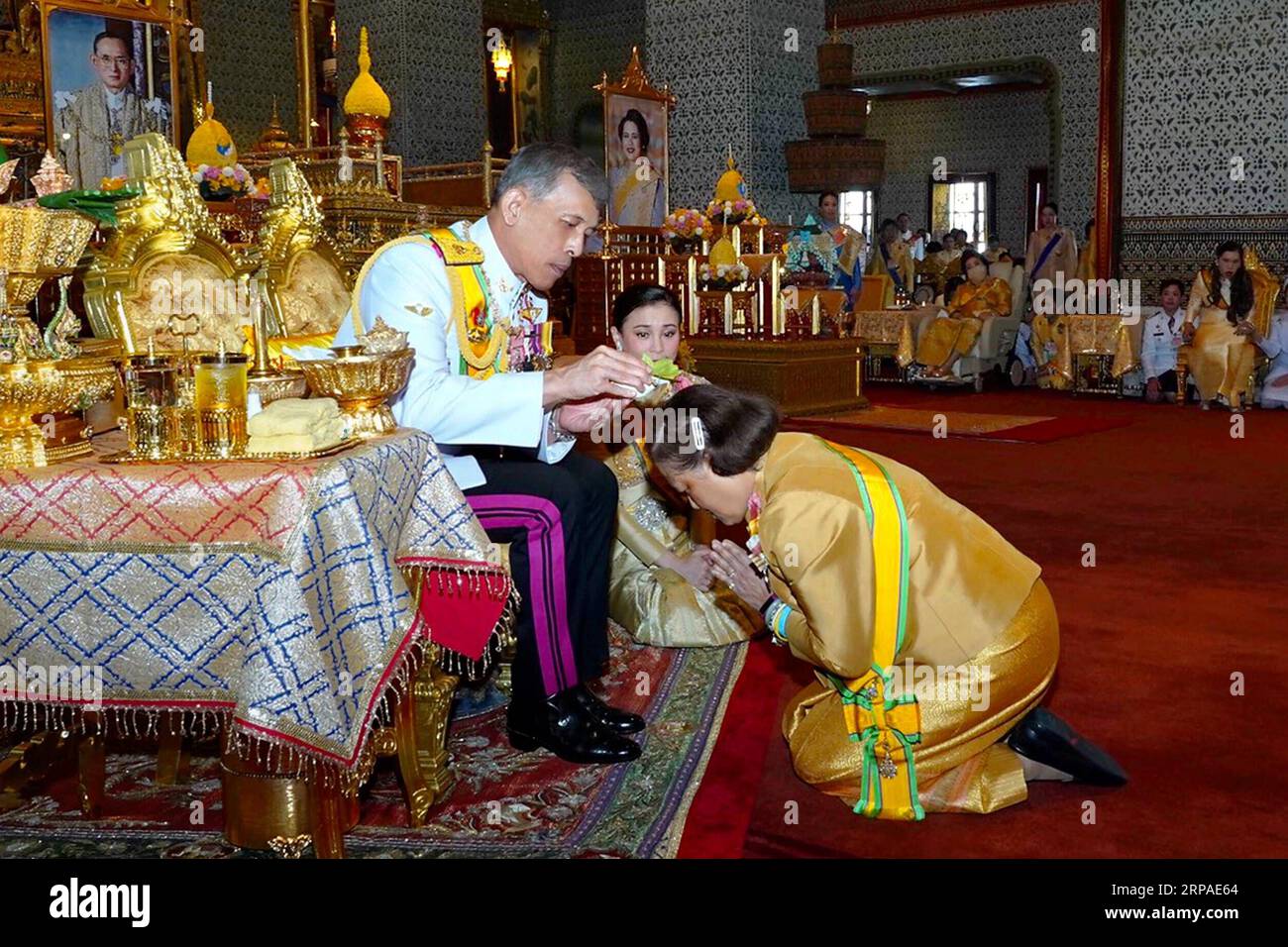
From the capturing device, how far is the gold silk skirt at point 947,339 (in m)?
11.3

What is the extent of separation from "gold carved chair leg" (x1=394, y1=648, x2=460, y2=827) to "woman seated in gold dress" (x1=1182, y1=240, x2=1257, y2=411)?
839 centimetres

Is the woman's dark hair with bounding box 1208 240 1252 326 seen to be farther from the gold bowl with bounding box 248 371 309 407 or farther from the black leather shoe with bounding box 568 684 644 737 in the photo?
the gold bowl with bounding box 248 371 309 407

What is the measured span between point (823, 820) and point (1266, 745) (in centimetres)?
110

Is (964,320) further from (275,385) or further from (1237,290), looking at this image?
(275,385)

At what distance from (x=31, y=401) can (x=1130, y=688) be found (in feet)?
8.80

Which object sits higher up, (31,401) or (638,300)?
(638,300)

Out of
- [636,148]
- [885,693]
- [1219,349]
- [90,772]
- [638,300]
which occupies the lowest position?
[90,772]

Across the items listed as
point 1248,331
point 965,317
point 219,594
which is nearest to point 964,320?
point 965,317

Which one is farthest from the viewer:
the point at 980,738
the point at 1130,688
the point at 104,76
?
the point at 104,76

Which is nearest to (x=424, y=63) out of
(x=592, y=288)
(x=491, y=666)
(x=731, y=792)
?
(x=592, y=288)

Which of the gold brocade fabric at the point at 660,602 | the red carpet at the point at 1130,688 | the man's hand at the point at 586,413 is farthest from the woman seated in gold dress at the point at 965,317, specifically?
the man's hand at the point at 586,413

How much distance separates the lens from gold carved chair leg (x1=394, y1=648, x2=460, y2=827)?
2449 mm

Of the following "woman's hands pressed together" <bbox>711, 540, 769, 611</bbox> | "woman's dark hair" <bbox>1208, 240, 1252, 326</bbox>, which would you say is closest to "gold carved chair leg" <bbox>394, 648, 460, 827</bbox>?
"woman's hands pressed together" <bbox>711, 540, 769, 611</bbox>

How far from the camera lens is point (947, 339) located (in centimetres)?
1140
